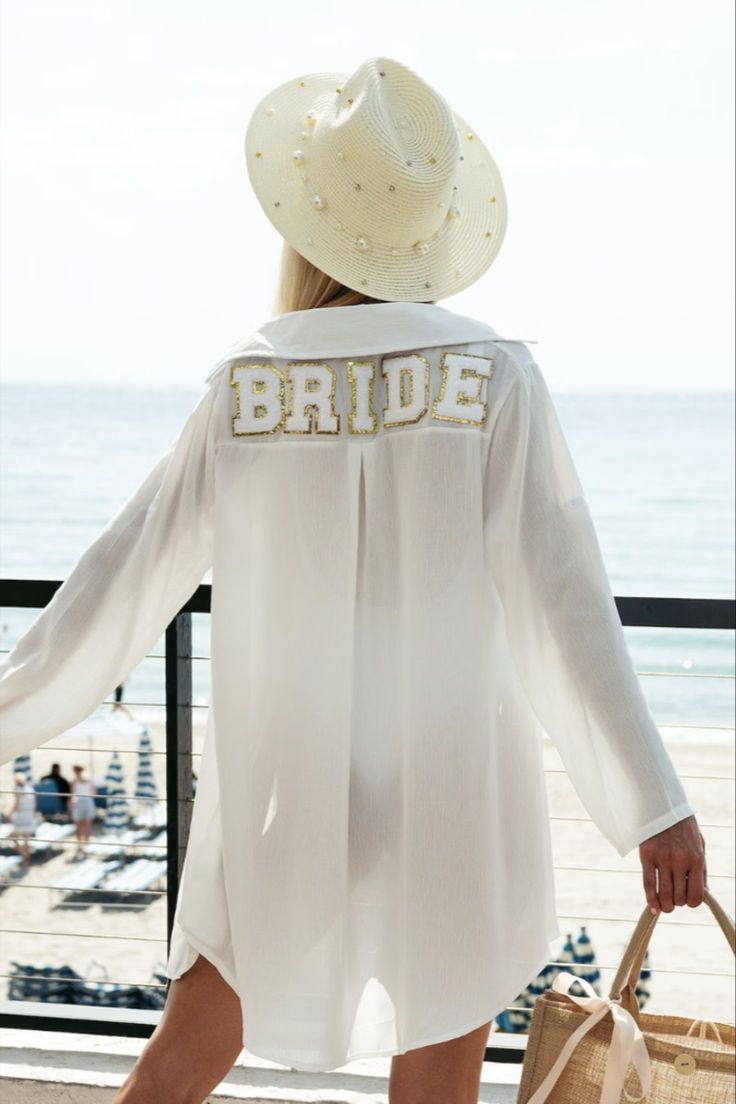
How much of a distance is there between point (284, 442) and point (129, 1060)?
49.9 inches

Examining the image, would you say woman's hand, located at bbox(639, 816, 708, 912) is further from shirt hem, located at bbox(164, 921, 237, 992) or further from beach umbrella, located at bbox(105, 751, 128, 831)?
beach umbrella, located at bbox(105, 751, 128, 831)

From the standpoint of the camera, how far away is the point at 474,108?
27406mm

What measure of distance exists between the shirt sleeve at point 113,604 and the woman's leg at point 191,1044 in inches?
13.5

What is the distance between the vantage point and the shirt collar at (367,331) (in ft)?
4.46

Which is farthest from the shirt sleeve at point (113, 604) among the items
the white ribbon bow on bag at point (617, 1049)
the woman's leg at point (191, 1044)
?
the white ribbon bow on bag at point (617, 1049)

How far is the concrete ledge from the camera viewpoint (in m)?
2.04

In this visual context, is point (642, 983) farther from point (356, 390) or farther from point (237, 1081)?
point (356, 390)

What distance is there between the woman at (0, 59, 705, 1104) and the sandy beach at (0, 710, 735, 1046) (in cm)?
606

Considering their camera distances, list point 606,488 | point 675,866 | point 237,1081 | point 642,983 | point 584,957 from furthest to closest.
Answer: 1. point 606,488
2. point 642,983
3. point 584,957
4. point 237,1081
5. point 675,866

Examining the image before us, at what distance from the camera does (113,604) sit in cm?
150

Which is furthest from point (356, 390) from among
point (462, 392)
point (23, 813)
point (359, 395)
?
point (23, 813)

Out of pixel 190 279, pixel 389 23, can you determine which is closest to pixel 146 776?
pixel 190 279

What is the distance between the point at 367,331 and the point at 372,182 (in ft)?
0.55

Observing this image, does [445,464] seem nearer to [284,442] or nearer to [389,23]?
[284,442]
